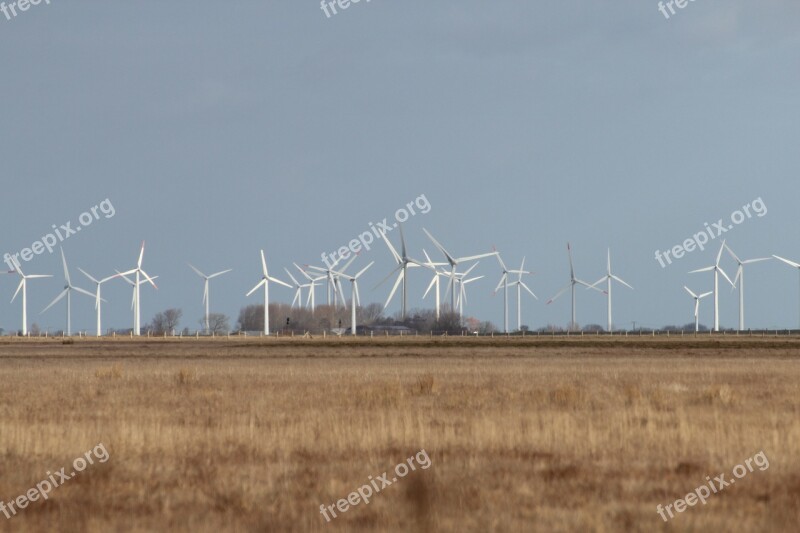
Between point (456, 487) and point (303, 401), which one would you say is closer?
point (456, 487)

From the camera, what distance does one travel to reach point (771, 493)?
612 inches

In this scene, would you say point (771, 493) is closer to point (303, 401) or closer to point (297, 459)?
point (297, 459)

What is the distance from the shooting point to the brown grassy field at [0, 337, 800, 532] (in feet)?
46.9

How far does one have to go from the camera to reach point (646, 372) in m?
48.0

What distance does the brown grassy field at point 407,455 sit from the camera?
14.3 meters

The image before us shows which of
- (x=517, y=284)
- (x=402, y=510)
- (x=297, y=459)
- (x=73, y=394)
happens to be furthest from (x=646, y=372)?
(x=517, y=284)

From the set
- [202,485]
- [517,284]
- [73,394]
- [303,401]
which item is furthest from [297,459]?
[517,284]

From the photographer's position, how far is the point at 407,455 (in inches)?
768

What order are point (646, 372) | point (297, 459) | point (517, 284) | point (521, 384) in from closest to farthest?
point (297, 459) < point (521, 384) < point (646, 372) < point (517, 284)

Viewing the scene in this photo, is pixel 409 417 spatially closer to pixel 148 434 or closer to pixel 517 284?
pixel 148 434

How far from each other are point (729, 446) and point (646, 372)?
28058mm

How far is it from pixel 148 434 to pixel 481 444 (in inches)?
263

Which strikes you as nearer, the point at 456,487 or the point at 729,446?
the point at 456,487

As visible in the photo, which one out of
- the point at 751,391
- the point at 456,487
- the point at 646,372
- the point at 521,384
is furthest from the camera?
the point at 646,372
